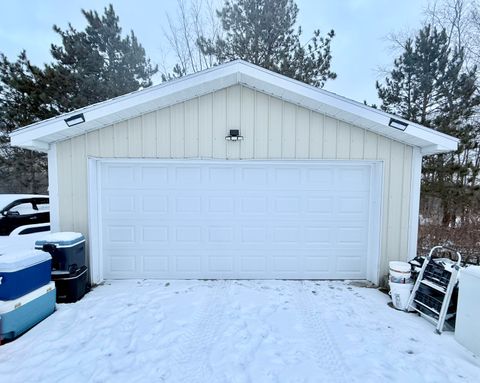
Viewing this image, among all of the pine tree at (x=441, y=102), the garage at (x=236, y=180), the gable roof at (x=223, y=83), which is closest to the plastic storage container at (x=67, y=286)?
the garage at (x=236, y=180)

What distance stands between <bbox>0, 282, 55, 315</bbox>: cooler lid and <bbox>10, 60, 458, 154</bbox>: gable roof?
2227 millimetres

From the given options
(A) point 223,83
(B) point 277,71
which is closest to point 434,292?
(A) point 223,83

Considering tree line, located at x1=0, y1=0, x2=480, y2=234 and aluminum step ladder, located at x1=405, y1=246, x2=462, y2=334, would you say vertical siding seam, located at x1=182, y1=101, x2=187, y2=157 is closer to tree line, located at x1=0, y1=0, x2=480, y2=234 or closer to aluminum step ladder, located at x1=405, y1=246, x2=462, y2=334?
aluminum step ladder, located at x1=405, y1=246, x2=462, y2=334

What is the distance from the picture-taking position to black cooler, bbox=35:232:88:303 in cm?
384

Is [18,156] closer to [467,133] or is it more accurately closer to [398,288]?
[398,288]

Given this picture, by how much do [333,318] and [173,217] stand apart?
10.00ft

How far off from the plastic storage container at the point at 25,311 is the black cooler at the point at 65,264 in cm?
29

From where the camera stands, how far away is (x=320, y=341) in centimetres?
305

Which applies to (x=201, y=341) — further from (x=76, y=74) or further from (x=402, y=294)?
(x=76, y=74)

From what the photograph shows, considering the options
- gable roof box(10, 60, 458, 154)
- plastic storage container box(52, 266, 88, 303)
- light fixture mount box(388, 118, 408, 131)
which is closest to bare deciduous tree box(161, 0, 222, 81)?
gable roof box(10, 60, 458, 154)

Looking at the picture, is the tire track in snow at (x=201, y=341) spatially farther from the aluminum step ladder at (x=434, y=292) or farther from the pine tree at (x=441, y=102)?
the pine tree at (x=441, y=102)

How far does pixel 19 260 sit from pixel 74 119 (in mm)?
2114

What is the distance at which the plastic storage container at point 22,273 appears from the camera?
2.92 m

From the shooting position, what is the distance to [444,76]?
8.76 m
